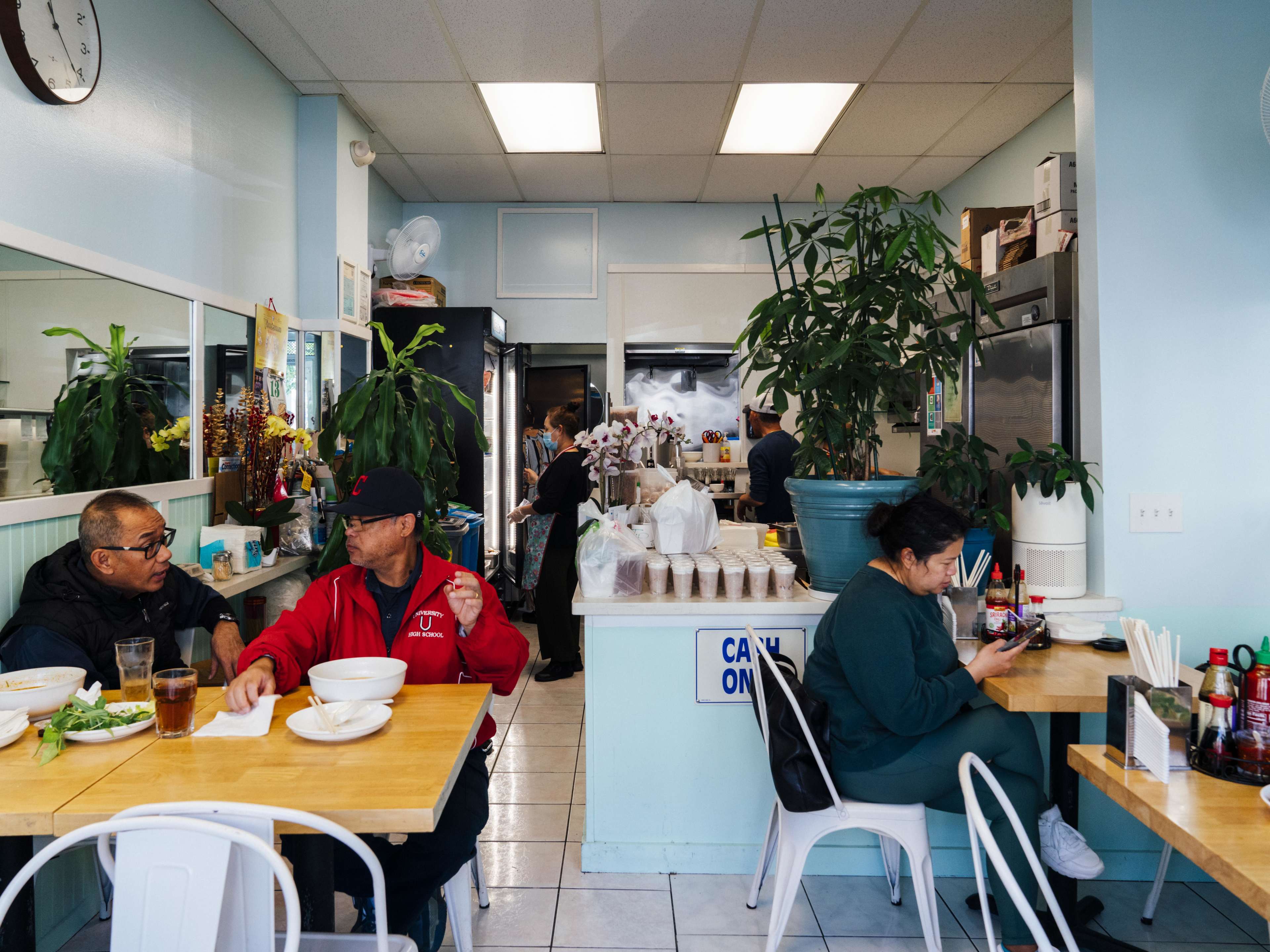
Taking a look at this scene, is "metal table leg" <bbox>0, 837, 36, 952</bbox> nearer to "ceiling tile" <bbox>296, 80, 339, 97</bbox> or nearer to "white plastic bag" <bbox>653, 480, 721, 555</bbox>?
"white plastic bag" <bbox>653, 480, 721, 555</bbox>

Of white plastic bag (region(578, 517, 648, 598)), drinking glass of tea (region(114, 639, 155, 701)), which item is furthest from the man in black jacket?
white plastic bag (region(578, 517, 648, 598))

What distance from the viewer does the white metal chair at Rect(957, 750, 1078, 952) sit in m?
1.48

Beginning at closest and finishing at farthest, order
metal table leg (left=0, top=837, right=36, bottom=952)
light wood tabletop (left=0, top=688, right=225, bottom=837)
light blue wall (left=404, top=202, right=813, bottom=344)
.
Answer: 1. light wood tabletop (left=0, top=688, right=225, bottom=837)
2. metal table leg (left=0, top=837, right=36, bottom=952)
3. light blue wall (left=404, top=202, right=813, bottom=344)

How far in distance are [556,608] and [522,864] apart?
217cm

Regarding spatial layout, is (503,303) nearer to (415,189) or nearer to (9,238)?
(415,189)

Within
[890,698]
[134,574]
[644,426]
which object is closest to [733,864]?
[890,698]

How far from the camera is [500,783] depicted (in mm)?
3475

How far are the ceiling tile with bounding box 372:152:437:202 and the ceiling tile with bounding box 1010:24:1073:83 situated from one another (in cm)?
362

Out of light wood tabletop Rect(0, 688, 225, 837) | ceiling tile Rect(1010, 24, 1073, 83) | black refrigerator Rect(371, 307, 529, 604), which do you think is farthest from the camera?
black refrigerator Rect(371, 307, 529, 604)

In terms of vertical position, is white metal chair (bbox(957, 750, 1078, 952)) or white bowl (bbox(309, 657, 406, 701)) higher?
white bowl (bbox(309, 657, 406, 701))

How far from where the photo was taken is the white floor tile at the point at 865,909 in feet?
8.06

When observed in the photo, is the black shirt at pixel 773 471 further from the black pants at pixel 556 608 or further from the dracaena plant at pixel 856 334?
the dracaena plant at pixel 856 334

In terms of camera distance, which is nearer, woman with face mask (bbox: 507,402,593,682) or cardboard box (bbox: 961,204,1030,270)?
cardboard box (bbox: 961,204,1030,270)

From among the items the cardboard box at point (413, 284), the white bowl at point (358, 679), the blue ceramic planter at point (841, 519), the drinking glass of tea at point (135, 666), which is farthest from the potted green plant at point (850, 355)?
the cardboard box at point (413, 284)
